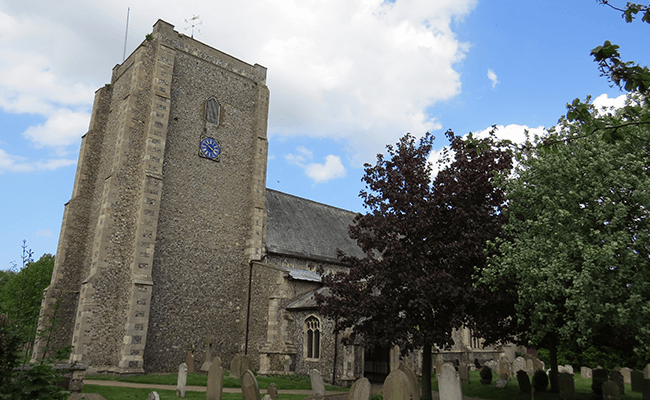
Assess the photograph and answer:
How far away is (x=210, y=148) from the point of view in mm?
23109

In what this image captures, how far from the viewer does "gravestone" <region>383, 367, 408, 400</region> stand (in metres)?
10.2

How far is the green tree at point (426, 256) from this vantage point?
488 inches

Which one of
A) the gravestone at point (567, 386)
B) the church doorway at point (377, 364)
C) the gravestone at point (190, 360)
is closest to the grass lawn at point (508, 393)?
the gravestone at point (567, 386)

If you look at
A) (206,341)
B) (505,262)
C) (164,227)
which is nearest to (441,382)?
(505,262)

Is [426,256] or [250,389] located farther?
[426,256]

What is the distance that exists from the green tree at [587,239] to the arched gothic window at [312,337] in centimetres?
948

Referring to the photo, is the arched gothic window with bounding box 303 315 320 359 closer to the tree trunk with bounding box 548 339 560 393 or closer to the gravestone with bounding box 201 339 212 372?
the gravestone with bounding box 201 339 212 372

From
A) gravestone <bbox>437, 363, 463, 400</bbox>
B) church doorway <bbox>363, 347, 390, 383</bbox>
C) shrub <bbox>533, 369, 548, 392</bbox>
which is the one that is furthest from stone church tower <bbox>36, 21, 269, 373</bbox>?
shrub <bbox>533, 369, 548, 392</bbox>

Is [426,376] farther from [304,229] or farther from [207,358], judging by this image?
[304,229]

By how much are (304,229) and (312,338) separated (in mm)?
9086

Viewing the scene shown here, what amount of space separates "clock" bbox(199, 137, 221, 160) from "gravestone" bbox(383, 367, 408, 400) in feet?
53.4

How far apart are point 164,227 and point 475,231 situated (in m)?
14.6

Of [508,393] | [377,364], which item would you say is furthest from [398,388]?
[377,364]

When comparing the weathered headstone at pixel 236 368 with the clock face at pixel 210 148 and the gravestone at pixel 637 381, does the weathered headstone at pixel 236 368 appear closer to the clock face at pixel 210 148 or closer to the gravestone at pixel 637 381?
the clock face at pixel 210 148
